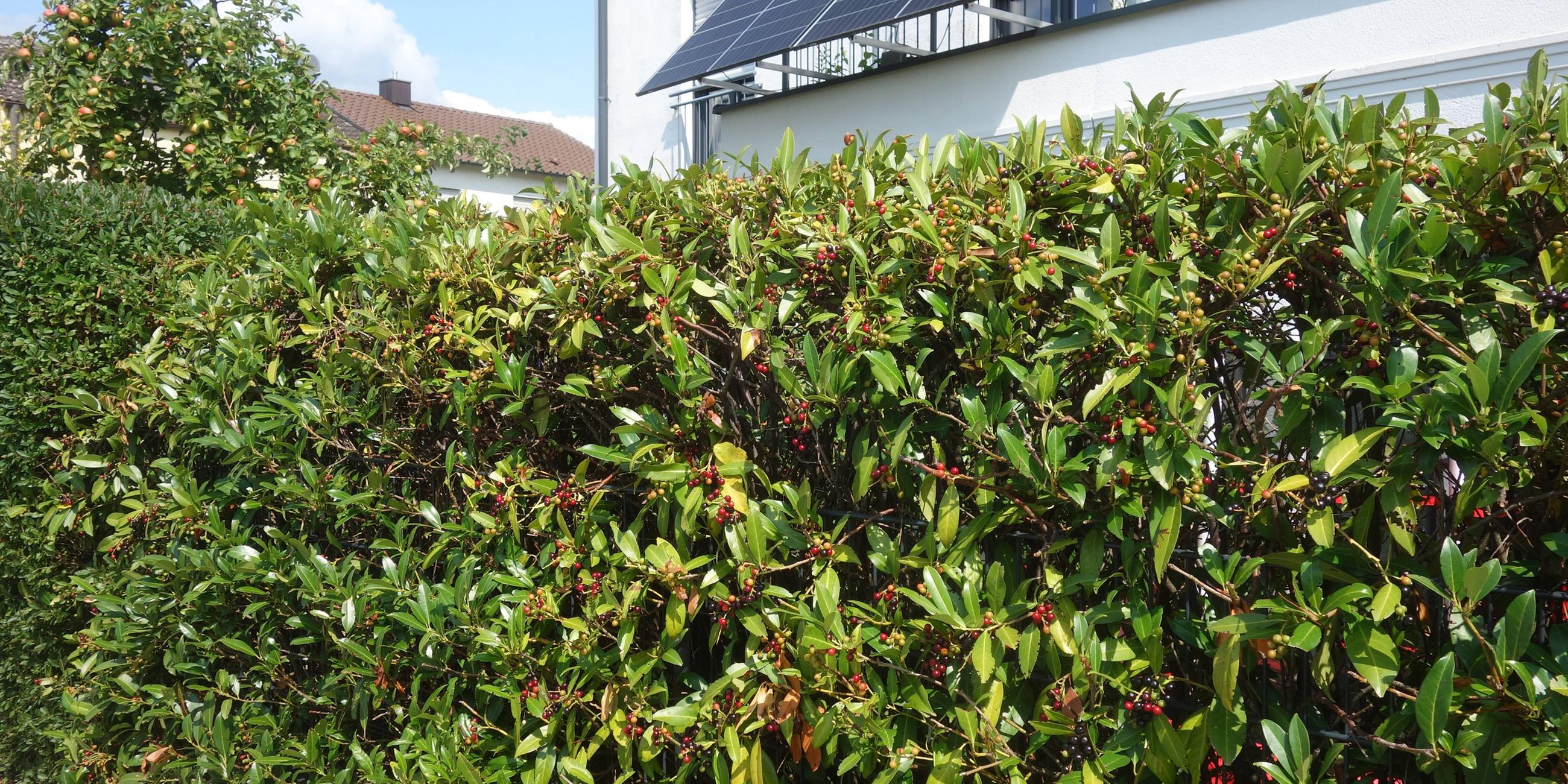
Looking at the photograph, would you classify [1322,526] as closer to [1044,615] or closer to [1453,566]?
[1453,566]

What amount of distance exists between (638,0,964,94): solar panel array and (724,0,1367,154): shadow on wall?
0.70 m

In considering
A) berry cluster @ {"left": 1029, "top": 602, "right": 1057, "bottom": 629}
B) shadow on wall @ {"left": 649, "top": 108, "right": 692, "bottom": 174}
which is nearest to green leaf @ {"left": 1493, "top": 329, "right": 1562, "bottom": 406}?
berry cluster @ {"left": 1029, "top": 602, "right": 1057, "bottom": 629}

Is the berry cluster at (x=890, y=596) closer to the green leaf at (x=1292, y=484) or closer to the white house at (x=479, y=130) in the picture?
the green leaf at (x=1292, y=484)

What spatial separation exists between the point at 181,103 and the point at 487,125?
128ft

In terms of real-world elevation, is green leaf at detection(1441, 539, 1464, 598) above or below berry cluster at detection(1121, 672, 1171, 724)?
above

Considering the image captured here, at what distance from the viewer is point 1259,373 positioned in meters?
2.02

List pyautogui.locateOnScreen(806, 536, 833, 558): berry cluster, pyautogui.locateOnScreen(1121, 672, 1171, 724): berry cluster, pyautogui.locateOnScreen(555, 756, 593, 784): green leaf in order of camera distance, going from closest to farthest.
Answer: pyautogui.locateOnScreen(1121, 672, 1171, 724): berry cluster, pyautogui.locateOnScreen(806, 536, 833, 558): berry cluster, pyautogui.locateOnScreen(555, 756, 593, 784): green leaf

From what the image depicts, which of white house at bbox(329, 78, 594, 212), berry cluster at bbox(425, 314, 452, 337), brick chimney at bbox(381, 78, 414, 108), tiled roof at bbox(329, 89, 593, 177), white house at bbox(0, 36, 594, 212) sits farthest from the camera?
brick chimney at bbox(381, 78, 414, 108)

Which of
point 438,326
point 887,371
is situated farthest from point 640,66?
point 887,371

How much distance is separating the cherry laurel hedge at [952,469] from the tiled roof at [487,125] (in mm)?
33380

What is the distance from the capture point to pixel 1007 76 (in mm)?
8422

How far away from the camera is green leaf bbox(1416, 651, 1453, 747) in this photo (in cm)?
173

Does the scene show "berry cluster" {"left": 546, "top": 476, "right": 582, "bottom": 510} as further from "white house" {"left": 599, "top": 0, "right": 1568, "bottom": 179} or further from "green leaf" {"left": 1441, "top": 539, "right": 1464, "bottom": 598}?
"white house" {"left": 599, "top": 0, "right": 1568, "bottom": 179}

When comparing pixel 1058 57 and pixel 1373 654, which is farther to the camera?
pixel 1058 57
